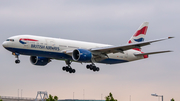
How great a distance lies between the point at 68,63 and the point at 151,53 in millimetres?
15997

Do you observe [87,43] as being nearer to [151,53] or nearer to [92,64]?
[92,64]

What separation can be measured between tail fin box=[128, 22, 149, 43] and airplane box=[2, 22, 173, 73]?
13.9 feet

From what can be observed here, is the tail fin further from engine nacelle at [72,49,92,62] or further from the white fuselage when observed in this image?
engine nacelle at [72,49,92,62]

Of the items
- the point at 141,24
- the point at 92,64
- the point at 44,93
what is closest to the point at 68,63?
the point at 92,64

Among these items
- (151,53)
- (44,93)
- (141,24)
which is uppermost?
(141,24)

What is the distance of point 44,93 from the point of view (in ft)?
406

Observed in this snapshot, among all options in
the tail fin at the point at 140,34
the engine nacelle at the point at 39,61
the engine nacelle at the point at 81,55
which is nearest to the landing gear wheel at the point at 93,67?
the engine nacelle at the point at 81,55

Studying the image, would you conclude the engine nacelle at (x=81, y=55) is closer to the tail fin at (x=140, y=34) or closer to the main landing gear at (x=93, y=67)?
the main landing gear at (x=93, y=67)

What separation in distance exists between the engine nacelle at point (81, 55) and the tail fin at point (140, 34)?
51.4ft

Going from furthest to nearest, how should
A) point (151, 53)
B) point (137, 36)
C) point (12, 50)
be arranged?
point (137, 36) < point (151, 53) < point (12, 50)

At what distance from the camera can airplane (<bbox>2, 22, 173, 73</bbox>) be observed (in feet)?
205

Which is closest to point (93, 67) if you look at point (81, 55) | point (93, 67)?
point (93, 67)

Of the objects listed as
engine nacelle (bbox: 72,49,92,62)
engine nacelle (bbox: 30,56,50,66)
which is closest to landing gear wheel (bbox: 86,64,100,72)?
engine nacelle (bbox: 72,49,92,62)

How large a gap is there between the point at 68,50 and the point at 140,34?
19.3 metres
